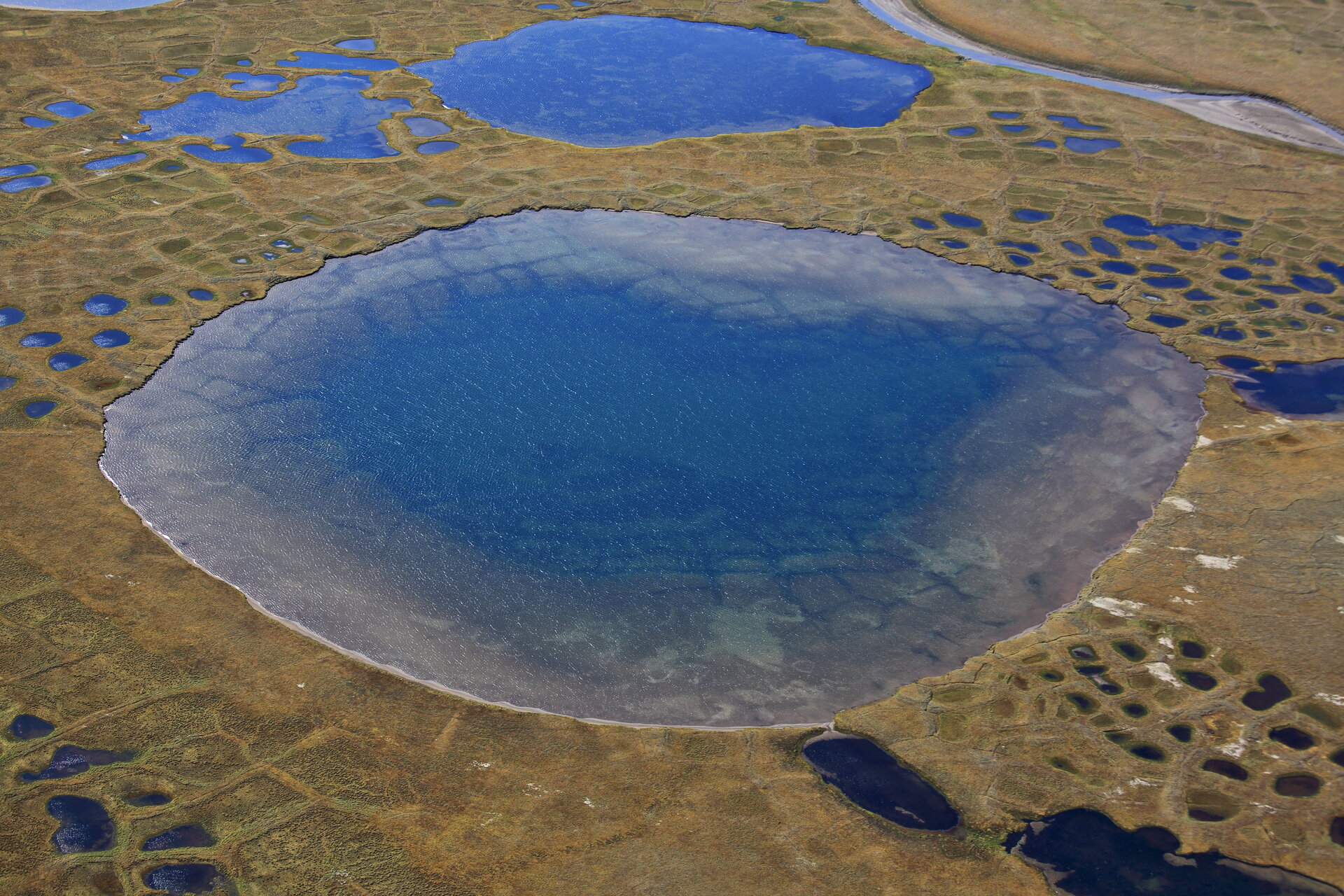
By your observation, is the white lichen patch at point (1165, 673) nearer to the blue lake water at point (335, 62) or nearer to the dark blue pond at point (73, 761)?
the dark blue pond at point (73, 761)

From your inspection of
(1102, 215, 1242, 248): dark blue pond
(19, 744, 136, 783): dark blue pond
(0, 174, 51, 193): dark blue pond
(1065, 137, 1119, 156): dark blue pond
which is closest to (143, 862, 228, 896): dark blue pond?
(19, 744, 136, 783): dark blue pond

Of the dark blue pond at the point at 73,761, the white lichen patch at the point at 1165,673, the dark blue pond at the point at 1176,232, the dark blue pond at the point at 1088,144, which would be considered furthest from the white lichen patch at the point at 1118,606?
the dark blue pond at the point at 1088,144

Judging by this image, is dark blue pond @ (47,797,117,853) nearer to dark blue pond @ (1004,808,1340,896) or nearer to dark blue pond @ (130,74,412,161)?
dark blue pond @ (1004,808,1340,896)

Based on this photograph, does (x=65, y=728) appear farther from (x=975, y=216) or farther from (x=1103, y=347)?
(x=975, y=216)

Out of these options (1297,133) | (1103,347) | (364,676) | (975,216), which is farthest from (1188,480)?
(1297,133)

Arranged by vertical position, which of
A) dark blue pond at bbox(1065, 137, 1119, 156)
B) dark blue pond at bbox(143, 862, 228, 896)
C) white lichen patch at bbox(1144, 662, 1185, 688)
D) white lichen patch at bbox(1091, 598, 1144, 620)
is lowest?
dark blue pond at bbox(143, 862, 228, 896)

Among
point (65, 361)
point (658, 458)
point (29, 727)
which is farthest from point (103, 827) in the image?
point (65, 361)

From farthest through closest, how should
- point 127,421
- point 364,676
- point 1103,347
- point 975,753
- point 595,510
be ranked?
point 1103,347
point 127,421
point 595,510
point 364,676
point 975,753
